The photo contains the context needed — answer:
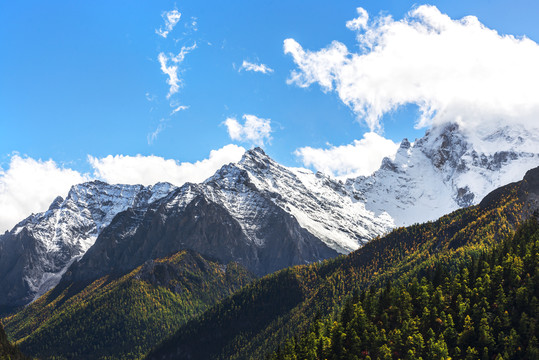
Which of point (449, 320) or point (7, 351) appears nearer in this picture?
point (449, 320)

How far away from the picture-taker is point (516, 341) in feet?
400

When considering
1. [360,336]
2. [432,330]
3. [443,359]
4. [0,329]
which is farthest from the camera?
[0,329]

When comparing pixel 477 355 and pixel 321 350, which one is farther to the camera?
pixel 321 350

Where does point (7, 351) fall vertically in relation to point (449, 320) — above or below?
above

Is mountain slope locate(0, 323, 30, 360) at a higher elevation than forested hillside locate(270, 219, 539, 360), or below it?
higher

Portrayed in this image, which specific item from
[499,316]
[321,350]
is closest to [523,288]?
[499,316]

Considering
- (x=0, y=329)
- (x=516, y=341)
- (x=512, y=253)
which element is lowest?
(x=516, y=341)

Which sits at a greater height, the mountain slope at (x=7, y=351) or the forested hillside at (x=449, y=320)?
the mountain slope at (x=7, y=351)

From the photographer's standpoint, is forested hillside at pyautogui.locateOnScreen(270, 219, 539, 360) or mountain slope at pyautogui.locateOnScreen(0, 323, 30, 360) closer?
forested hillside at pyautogui.locateOnScreen(270, 219, 539, 360)

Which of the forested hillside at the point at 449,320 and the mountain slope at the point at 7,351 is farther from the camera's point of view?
the mountain slope at the point at 7,351

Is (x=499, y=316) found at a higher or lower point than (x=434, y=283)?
lower

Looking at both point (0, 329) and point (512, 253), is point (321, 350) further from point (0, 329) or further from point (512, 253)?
point (0, 329)

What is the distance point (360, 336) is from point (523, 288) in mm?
43579

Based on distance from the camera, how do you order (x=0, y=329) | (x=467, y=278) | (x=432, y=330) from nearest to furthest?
1. (x=432, y=330)
2. (x=467, y=278)
3. (x=0, y=329)
